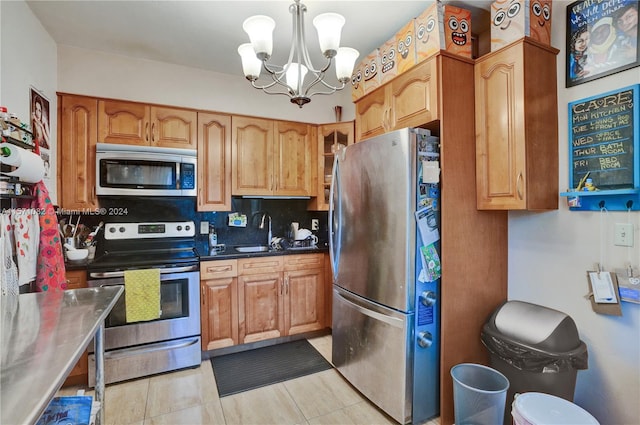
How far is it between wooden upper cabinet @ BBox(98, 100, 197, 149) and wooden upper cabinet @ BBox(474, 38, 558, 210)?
2315 mm

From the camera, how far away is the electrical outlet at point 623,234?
57.0 inches

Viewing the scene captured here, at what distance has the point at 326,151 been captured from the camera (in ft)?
10.4

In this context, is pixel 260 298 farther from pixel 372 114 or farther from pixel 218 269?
pixel 372 114

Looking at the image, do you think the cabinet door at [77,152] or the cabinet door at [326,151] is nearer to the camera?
the cabinet door at [77,152]

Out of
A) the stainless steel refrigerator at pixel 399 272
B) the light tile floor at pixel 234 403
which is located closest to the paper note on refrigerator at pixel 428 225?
the stainless steel refrigerator at pixel 399 272

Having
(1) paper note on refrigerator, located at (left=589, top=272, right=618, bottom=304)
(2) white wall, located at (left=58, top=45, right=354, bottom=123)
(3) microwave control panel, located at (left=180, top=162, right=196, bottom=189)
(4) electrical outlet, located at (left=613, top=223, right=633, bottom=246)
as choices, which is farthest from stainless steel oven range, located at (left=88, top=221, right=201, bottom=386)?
(4) electrical outlet, located at (left=613, top=223, right=633, bottom=246)

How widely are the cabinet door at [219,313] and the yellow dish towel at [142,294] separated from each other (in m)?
0.36

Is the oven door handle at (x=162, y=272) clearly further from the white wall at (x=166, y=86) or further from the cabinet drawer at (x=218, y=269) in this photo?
the white wall at (x=166, y=86)

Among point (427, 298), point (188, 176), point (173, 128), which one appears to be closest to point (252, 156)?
point (188, 176)

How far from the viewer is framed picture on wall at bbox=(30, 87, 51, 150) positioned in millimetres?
2033

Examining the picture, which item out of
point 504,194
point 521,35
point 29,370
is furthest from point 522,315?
point 29,370

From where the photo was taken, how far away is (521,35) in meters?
1.61

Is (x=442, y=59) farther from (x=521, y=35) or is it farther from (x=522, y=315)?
(x=522, y=315)

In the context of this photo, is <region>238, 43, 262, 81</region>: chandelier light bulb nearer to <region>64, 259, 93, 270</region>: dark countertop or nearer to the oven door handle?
the oven door handle
